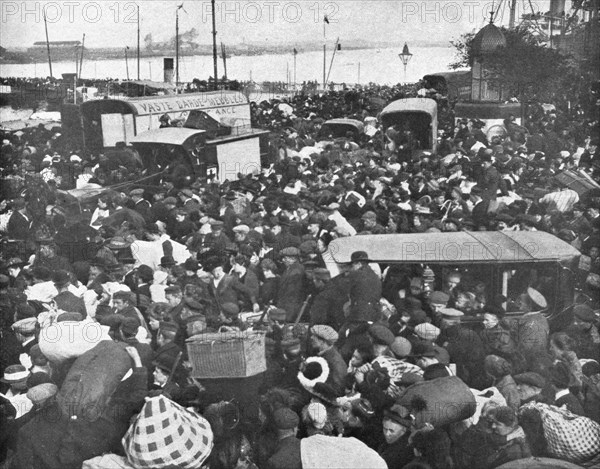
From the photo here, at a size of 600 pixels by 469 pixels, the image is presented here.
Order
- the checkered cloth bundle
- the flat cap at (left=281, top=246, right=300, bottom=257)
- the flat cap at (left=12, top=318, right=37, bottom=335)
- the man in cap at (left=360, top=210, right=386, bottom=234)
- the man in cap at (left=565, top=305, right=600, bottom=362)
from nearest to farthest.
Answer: the checkered cloth bundle
the man in cap at (left=565, top=305, right=600, bottom=362)
the flat cap at (left=12, top=318, right=37, bottom=335)
the flat cap at (left=281, top=246, right=300, bottom=257)
the man in cap at (left=360, top=210, right=386, bottom=234)

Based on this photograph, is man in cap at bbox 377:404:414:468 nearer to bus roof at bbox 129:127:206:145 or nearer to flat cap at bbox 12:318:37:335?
flat cap at bbox 12:318:37:335

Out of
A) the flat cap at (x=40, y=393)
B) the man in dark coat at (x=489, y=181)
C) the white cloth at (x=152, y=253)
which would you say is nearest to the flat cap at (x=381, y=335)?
the flat cap at (x=40, y=393)

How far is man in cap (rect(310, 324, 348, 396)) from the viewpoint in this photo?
18.5 ft

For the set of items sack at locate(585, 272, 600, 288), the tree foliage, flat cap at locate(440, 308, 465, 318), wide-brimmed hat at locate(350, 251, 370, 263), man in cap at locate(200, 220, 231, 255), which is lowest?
man in cap at locate(200, 220, 231, 255)

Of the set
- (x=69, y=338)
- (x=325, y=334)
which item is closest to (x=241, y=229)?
(x=325, y=334)

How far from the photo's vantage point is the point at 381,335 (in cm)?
591

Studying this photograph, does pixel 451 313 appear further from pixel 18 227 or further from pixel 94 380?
pixel 18 227

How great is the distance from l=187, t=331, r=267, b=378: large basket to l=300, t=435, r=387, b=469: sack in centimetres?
118

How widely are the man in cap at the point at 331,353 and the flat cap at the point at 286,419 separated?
0.66 metres

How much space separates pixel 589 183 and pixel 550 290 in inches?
191

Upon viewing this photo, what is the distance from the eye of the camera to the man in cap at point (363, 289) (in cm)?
710

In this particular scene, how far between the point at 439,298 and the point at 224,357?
2.26 meters

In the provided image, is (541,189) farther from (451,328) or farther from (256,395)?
Result: (256,395)

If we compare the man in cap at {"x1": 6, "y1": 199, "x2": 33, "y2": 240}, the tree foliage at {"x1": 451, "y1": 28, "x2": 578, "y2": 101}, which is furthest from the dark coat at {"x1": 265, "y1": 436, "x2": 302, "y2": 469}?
the tree foliage at {"x1": 451, "y1": 28, "x2": 578, "y2": 101}
